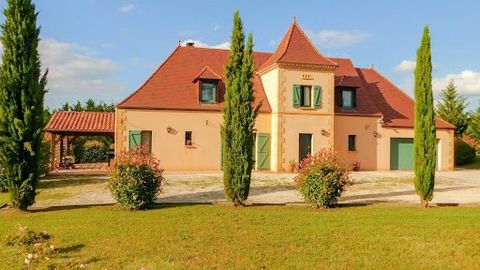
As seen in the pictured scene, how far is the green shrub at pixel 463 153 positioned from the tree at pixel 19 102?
99.7 feet

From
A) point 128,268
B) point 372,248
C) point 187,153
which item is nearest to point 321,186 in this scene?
point 372,248

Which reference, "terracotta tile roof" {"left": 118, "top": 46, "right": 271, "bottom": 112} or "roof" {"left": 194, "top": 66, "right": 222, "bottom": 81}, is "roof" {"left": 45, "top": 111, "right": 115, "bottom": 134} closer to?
"terracotta tile roof" {"left": 118, "top": 46, "right": 271, "bottom": 112}

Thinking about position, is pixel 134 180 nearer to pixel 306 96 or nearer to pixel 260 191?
pixel 260 191

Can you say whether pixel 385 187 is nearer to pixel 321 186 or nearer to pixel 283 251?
pixel 321 186

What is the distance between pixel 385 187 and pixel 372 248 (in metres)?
10.6

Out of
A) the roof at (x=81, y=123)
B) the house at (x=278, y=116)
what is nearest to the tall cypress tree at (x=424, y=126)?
the house at (x=278, y=116)

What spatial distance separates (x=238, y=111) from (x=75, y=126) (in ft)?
52.8

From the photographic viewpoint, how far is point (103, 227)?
31.4 feet

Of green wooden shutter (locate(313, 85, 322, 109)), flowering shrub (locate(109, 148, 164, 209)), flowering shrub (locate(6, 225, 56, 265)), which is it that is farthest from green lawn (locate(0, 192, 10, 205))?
green wooden shutter (locate(313, 85, 322, 109))

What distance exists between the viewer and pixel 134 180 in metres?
12.0

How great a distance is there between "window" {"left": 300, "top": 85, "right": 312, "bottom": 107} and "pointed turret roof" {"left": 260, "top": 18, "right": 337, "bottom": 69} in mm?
1447

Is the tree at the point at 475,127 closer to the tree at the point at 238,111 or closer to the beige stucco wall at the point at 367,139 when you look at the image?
the beige stucco wall at the point at 367,139

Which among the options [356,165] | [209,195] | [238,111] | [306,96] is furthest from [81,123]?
[356,165]

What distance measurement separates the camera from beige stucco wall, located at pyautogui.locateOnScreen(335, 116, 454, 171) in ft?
89.2
